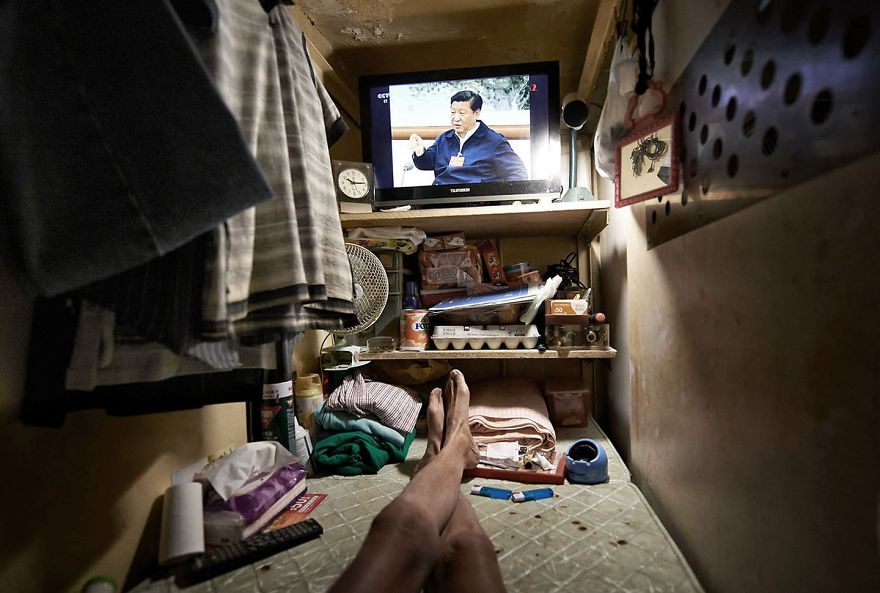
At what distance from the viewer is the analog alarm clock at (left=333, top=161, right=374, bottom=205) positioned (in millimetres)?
1333

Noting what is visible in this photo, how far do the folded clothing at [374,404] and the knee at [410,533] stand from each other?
58 centimetres

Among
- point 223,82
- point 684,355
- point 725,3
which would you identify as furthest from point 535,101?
point 223,82

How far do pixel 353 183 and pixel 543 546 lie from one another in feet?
4.07

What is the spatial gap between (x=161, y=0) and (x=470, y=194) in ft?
3.64

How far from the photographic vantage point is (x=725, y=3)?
55 centimetres

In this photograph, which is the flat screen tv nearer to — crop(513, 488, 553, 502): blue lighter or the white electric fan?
the white electric fan

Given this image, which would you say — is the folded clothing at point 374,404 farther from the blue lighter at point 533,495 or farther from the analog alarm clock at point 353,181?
the analog alarm clock at point 353,181

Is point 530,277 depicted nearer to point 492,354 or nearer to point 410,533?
point 492,354

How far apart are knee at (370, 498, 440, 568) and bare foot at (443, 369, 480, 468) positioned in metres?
0.45

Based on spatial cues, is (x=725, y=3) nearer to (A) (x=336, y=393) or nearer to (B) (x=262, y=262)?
(B) (x=262, y=262)

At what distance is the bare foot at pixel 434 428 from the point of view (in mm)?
1057

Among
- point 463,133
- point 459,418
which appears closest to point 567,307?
point 459,418

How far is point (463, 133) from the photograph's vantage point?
4.66 feet

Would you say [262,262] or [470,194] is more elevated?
[470,194]
